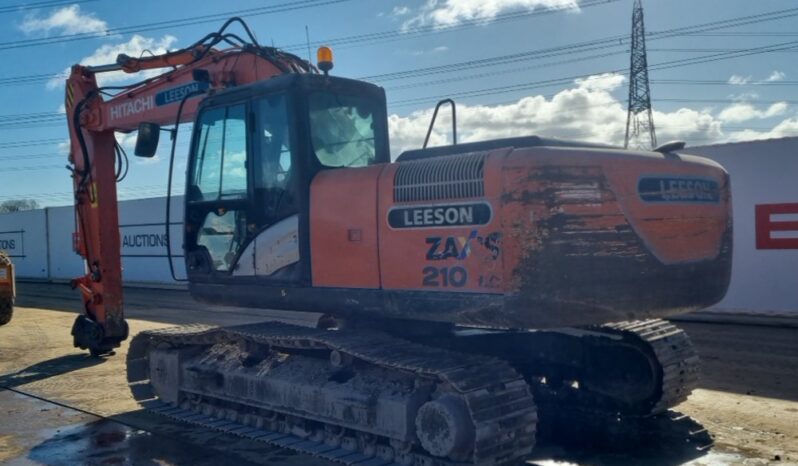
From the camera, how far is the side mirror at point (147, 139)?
8148 millimetres

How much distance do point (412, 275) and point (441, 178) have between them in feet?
2.32

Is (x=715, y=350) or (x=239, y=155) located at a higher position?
(x=239, y=155)

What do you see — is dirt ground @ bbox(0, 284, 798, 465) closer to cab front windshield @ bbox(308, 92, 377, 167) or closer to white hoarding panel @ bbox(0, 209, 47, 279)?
cab front windshield @ bbox(308, 92, 377, 167)

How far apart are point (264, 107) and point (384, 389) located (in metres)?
2.56

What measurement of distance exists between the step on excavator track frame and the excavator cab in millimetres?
545

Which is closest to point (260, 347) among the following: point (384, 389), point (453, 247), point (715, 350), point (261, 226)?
point (261, 226)

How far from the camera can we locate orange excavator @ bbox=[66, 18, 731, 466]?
5.02 metres

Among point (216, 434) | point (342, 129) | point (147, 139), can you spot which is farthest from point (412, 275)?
point (147, 139)

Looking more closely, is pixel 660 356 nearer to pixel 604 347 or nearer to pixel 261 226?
pixel 604 347

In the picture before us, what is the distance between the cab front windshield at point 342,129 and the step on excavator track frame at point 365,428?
1.45 m

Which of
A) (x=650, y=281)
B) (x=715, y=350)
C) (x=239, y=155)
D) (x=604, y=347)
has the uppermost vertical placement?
(x=239, y=155)

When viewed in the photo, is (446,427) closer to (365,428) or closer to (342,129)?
(365,428)

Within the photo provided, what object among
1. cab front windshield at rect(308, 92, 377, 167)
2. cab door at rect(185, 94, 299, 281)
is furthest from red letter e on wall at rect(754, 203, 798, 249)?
cab door at rect(185, 94, 299, 281)

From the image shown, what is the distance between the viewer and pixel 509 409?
5.17m
